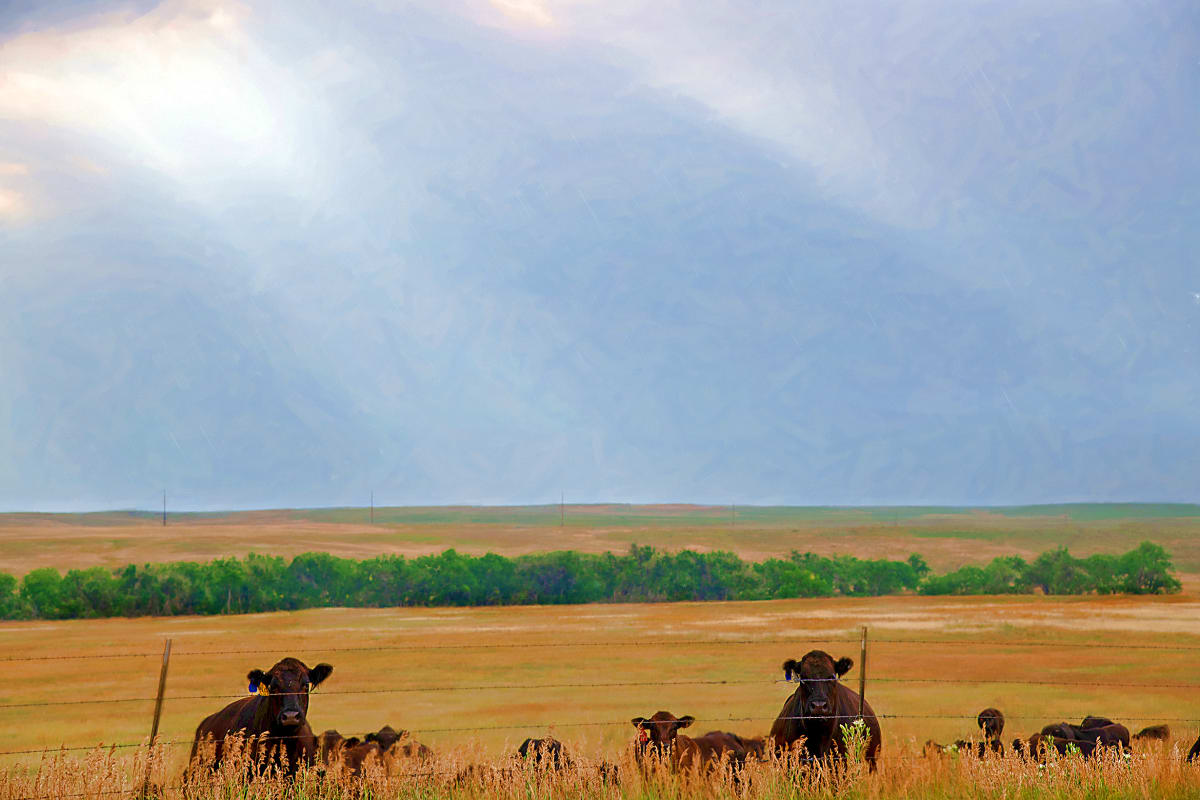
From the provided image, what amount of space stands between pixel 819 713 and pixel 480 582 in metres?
79.1

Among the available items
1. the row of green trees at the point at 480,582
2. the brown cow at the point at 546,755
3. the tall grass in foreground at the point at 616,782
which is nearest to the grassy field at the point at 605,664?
the row of green trees at the point at 480,582

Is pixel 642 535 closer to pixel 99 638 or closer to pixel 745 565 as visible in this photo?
pixel 745 565

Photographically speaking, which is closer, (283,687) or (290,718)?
(290,718)

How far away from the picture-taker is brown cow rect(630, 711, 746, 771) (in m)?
11.8

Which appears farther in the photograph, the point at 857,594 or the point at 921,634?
the point at 857,594

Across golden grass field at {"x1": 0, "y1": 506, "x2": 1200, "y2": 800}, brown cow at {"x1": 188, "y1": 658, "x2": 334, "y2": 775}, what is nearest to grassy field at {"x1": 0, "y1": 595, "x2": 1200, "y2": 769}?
golden grass field at {"x1": 0, "y1": 506, "x2": 1200, "y2": 800}

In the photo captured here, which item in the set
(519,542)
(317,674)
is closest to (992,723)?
(317,674)

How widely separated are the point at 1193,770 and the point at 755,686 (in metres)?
40.0

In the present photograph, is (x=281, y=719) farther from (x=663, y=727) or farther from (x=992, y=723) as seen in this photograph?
(x=992, y=723)

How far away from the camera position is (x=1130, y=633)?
189 ft

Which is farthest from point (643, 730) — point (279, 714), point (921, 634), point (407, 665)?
point (921, 634)

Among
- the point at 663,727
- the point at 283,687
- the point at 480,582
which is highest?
the point at 283,687

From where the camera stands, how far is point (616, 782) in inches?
413

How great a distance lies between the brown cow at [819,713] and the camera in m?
11.6
